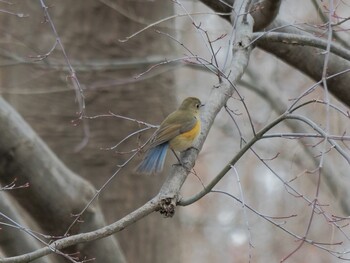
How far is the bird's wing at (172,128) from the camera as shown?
→ 153 inches

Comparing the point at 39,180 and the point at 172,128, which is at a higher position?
the point at 172,128

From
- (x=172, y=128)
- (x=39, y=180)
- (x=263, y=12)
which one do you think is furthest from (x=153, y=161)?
(x=263, y=12)

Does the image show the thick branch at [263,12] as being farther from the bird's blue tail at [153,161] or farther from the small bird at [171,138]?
the bird's blue tail at [153,161]

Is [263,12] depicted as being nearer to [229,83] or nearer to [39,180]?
[229,83]

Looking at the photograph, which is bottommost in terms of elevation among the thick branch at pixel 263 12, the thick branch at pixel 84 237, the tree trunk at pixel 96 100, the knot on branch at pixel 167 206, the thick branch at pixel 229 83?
the thick branch at pixel 84 237

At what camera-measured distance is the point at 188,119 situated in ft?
13.4

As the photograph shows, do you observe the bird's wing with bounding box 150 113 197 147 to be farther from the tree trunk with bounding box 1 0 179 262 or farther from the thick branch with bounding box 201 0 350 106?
the tree trunk with bounding box 1 0 179 262

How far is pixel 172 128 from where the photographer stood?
13.1 ft

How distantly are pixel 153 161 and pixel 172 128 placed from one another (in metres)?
0.30

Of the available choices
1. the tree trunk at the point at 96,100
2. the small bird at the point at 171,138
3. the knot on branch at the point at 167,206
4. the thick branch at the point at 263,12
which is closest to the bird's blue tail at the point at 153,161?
the small bird at the point at 171,138

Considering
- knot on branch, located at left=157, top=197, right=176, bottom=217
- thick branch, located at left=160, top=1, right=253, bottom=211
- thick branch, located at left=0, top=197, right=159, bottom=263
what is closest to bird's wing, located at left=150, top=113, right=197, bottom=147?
thick branch, located at left=160, top=1, right=253, bottom=211

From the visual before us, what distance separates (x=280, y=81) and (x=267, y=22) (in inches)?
229

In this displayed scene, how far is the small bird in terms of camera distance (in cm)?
370

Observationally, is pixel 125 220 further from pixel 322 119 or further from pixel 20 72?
pixel 322 119
